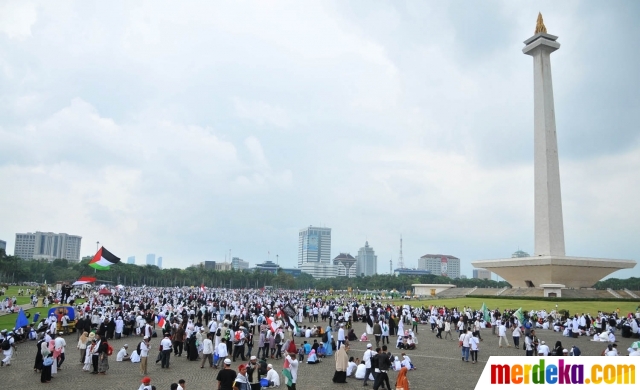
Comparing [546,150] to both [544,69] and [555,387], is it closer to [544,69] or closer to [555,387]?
[544,69]

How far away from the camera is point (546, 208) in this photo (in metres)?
59.2

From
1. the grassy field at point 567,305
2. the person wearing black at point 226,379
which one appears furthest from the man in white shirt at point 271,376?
the grassy field at point 567,305

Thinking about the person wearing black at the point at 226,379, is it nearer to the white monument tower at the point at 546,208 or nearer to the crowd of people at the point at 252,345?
the crowd of people at the point at 252,345

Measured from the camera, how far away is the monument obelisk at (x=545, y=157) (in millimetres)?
59344

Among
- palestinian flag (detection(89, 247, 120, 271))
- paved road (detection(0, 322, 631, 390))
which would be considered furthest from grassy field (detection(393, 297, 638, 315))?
palestinian flag (detection(89, 247, 120, 271))

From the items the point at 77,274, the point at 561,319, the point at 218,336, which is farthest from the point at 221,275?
the point at 218,336

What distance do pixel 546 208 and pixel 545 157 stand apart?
589 cm

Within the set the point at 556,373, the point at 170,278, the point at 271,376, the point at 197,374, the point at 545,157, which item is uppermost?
the point at 545,157

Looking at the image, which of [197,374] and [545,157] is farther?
[545,157]

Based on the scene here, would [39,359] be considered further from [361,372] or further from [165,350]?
[361,372]

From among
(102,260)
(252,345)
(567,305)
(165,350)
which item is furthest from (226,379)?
(567,305)

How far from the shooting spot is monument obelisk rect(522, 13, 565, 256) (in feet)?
195

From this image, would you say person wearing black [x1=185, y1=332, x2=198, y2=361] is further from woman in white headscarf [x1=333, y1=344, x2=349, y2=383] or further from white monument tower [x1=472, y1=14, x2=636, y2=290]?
white monument tower [x1=472, y1=14, x2=636, y2=290]

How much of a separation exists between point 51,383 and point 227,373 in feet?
23.4
